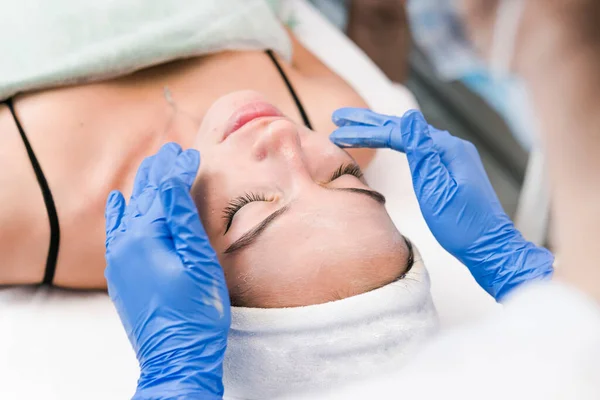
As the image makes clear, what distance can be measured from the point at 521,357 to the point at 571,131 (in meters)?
0.34

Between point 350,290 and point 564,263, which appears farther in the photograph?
point 350,290

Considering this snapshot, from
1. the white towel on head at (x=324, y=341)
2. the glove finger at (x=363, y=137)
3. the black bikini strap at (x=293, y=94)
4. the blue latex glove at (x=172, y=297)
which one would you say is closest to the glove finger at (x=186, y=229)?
the blue latex glove at (x=172, y=297)

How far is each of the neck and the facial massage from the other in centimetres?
11

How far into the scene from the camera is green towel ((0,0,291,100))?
1.26 meters

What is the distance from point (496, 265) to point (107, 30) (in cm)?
99

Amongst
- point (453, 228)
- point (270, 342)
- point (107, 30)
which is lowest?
point (270, 342)

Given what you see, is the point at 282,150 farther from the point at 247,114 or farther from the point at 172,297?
the point at 172,297

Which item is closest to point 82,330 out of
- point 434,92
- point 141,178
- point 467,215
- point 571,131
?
point 141,178

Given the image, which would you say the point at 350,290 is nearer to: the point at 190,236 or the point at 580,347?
the point at 190,236

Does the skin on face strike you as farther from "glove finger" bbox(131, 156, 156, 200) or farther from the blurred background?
the blurred background

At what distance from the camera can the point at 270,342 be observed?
0.95 meters

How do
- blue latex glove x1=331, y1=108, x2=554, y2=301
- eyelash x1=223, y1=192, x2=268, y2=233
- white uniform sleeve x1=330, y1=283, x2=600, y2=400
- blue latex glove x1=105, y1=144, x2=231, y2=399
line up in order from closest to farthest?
white uniform sleeve x1=330, y1=283, x2=600, y2=400
blue latex glove x1=105, y1=144, x2=231, y2=399
eyelash x1=223, y1=192, x2=268, y2=233
blue latex glove x1=331, y1=108, x2=554, y2=301

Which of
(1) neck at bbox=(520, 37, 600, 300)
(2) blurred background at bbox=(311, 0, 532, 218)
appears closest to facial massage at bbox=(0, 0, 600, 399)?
(1) neck at bbox=(520, 37, 600, 300)

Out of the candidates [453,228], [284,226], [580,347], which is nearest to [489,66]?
[580,347]
